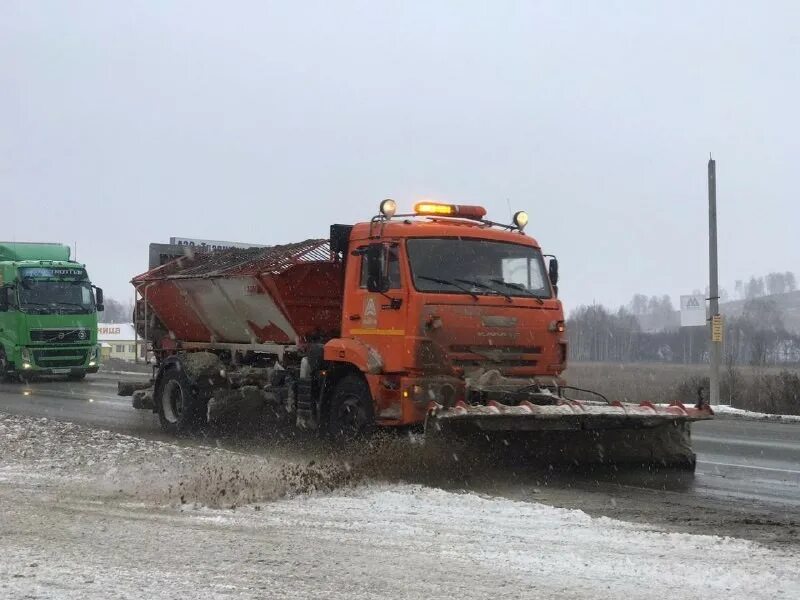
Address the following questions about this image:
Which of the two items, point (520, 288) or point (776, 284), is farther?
point (776, 284)

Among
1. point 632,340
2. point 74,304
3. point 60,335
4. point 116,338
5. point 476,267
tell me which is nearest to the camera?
point 476,267

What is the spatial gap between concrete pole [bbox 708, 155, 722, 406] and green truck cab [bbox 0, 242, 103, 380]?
16.1 metres

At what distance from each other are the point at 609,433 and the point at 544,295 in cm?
174

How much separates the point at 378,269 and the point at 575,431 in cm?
271

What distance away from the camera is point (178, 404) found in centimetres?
1421

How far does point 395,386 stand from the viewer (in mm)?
9875

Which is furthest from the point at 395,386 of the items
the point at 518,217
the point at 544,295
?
the point at 518,217

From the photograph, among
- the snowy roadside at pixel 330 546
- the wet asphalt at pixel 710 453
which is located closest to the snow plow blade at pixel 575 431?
the wet asphalt at pixel 710 453

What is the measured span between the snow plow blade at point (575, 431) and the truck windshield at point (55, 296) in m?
19.1

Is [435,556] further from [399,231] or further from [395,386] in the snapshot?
[399,231]

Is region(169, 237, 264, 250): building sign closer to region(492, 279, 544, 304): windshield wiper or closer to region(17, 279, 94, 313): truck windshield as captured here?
region(492, 279, 544, 304): windshield wiper

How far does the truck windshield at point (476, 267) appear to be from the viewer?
10.1 meters

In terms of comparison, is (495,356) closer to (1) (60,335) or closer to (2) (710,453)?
(2) (710,453)

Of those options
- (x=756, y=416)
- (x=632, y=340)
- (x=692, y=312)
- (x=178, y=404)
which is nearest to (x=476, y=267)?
(x=178, y=404)
